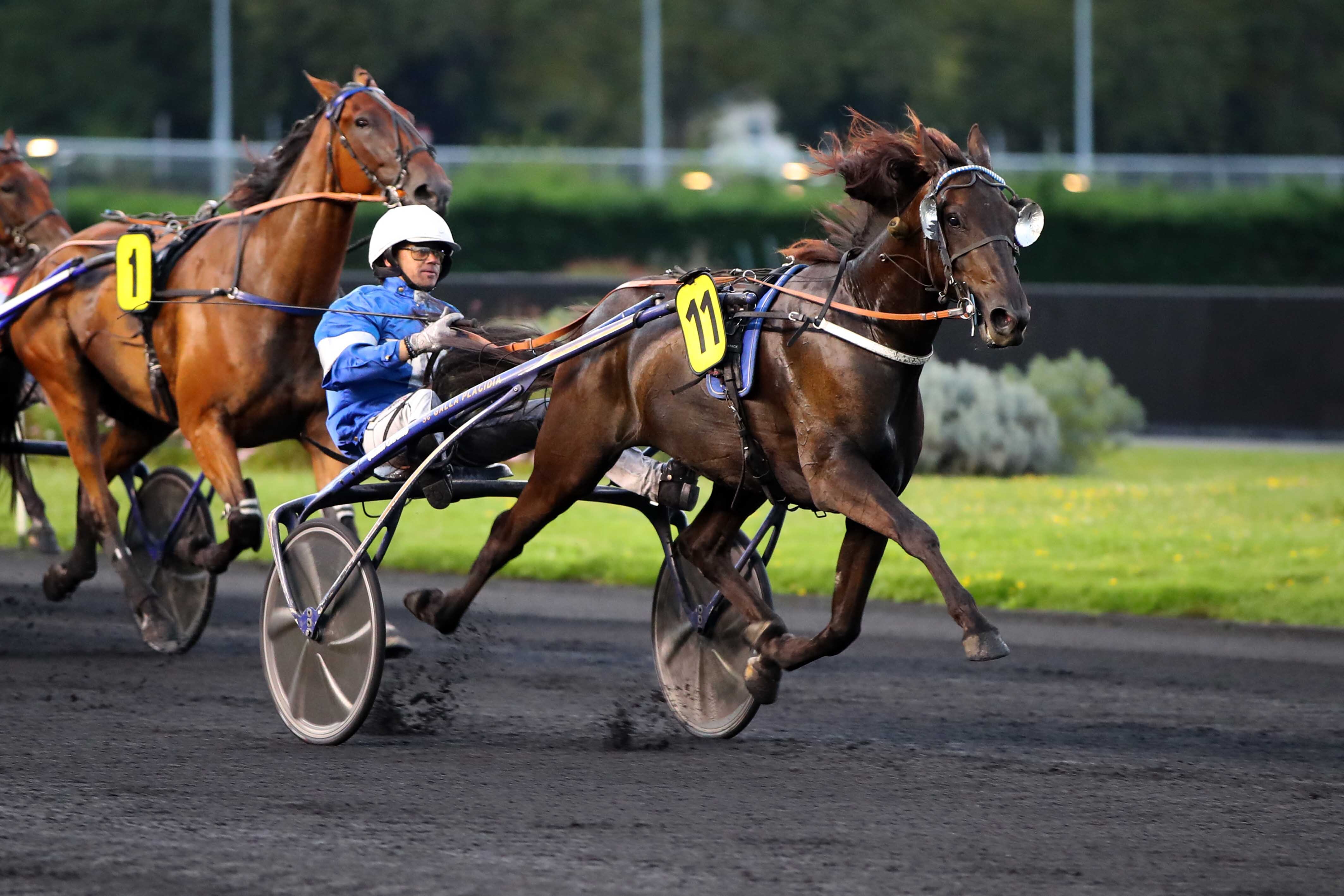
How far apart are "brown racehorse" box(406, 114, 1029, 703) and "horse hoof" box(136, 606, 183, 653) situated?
1.83 meters

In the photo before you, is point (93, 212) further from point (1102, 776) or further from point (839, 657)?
point (1102, 776)

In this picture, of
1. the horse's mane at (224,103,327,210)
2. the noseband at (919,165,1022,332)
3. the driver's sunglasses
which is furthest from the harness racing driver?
the noseband at (919,165,1022,332)

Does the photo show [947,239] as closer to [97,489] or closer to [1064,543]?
[97,489]

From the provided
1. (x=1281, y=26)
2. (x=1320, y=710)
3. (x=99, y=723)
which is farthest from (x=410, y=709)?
A: (x=1281, y=26)

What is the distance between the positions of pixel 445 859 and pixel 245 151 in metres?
3.80

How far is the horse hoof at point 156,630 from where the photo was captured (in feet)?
24.2

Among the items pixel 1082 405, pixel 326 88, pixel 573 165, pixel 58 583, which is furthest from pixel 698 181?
pixel 326 88

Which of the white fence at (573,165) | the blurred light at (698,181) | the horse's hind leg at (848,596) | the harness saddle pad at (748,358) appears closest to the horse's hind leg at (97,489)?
the harness saddle pad at (748,358)

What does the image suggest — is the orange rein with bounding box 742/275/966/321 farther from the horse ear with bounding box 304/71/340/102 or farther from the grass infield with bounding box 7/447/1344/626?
the grass infield with bounding box 7/447/1344/626

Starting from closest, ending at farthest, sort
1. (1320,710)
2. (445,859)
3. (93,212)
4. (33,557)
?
(445,859), (1320,710), (33,557), (93,212)

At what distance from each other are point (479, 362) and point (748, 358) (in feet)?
3.84

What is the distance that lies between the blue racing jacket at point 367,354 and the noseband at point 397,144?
0.47 m

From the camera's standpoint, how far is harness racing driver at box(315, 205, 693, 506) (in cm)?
604

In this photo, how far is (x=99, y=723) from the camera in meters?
6.12
